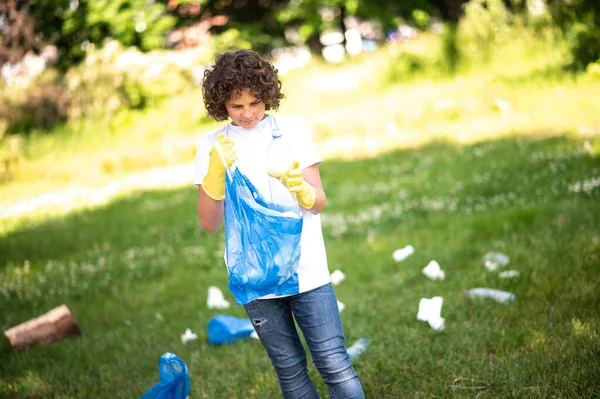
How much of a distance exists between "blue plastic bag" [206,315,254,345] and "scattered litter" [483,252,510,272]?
6.24 feet

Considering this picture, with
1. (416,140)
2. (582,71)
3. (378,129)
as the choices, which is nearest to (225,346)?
(416,140)

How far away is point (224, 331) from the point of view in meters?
4.23

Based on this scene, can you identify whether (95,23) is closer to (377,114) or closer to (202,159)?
(377,114)

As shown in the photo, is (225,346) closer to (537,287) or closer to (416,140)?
(537,287)

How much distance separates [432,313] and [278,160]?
2.10 m

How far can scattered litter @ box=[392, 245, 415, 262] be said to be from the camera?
17.3 ft

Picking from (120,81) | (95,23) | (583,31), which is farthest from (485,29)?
(95,23)

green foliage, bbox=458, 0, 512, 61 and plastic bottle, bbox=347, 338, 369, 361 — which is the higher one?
green foliage, bbox=458, 0, 512, 61

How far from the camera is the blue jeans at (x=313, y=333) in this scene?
8.25 ft

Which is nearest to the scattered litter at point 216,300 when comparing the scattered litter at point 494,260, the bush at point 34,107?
the scattered litter at point 494,260

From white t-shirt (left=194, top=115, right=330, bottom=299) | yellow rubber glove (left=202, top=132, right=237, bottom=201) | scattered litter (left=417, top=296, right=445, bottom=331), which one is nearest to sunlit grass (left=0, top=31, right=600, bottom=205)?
scattered litter (left=417, top=296, right=445, bottom=331)

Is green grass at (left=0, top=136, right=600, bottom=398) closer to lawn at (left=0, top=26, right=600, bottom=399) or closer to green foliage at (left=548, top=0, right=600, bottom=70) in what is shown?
lawn at (left=0, top=26, right=600, bottom=399)

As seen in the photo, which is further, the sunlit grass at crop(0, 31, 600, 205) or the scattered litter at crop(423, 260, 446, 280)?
the sunlit grass at crop(0, 31, 600, 205)

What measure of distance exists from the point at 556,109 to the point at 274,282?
826 centimetres
